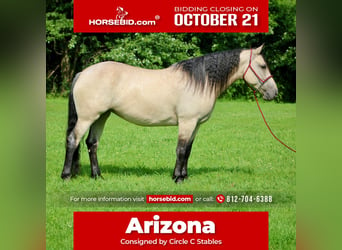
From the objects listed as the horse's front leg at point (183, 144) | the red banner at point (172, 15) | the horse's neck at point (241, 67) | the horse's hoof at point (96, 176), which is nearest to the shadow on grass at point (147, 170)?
the horse's hoof at point (96, 176)

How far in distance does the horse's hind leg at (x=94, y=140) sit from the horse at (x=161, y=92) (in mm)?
223

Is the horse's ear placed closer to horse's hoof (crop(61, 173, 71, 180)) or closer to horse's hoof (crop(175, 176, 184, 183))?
horse's hoof (crop(175, 176, 184, 183))

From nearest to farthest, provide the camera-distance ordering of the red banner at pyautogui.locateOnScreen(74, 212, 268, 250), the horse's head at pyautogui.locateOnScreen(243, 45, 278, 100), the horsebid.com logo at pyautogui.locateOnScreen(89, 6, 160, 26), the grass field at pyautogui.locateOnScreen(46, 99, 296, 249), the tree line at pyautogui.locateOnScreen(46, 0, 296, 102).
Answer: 1. the red banner at pyautogui.locateOnScreen(74, 212, 268, 250)
2. the grass field at pyautogui.locateOnScreen(46, 99, 296, 249)
3. the horsebid.com logo at pyautogui.locateOnScreen(89, 6, 160, 26)
4. the tree line at pyautogui.locateOnScreen(46, 0, 296, 102)
5. the horse's head at pyautogui.locateOnScreen(243, 45, 278, 100)

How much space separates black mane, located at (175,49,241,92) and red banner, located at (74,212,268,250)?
1.77 meters

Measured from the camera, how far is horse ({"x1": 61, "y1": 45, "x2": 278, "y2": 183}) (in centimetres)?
520

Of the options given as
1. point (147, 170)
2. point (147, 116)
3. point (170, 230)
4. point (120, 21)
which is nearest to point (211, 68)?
point (147, 116)

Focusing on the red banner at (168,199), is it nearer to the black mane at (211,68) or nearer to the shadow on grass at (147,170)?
the shadow on grass at (147,170)

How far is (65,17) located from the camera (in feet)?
17.2

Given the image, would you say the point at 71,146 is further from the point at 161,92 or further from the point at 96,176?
the point at 161,92

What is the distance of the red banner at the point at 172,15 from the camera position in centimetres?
436

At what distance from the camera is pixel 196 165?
5.99m

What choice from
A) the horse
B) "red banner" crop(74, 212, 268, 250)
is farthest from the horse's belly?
"red banner" crop(74, 212, 268, 250)
